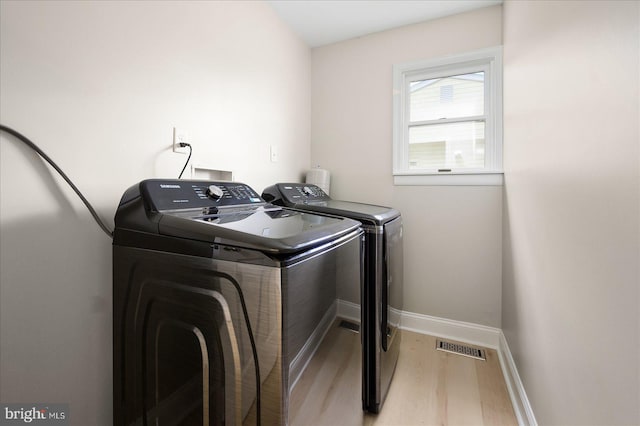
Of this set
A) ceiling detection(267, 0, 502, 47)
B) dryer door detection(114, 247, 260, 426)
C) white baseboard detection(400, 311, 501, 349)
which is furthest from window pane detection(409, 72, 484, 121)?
dryer door detection(114, 247, 260, 426)

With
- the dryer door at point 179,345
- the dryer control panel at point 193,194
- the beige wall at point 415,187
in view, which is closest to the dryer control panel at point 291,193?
the dryer control panel at point 193,194

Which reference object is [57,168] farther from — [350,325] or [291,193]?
[350,325]

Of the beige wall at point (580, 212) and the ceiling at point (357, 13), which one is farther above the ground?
the ceiling at point (357, 13)

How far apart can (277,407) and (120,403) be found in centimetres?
65

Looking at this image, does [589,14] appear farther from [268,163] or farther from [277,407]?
[268,163]

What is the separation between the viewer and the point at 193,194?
3.25ft

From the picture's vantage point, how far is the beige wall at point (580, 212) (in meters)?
0.60

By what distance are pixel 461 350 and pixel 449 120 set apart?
174 centimetres

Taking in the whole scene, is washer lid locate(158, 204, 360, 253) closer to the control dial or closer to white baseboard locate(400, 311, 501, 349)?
the control dial

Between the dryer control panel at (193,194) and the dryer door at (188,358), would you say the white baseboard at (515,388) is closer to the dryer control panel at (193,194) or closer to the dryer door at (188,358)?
the dryer door at (188,358)

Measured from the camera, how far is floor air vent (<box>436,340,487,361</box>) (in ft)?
6.29

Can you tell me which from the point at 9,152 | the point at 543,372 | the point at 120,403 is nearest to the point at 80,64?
the point at 9,152

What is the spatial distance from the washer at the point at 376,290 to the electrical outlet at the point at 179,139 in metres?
0.50

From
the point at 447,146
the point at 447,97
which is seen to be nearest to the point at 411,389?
the point at 447,146
